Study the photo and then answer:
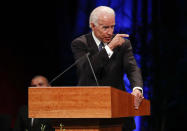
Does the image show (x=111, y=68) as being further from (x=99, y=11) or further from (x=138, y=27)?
(x=138, y=27)

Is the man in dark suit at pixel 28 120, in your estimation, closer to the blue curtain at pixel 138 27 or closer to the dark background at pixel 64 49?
the dark background at pixel 64 49

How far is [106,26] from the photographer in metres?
2.54

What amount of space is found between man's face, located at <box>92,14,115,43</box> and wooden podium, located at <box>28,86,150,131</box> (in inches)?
25.0

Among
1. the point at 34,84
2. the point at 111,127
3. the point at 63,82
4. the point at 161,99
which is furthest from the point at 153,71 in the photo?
the point at 111,127

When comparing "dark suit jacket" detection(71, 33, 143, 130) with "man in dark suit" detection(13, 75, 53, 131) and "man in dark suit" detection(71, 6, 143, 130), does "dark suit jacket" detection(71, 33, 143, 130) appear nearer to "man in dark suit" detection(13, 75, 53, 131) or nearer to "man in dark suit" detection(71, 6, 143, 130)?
"man in dark suit" detection(71, 6, 143, 130)

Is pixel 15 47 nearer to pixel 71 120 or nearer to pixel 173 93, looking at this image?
pixel 173 93

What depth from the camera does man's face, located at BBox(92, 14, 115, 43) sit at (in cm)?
253

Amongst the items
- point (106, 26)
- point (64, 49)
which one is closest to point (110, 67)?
point (106, 26)

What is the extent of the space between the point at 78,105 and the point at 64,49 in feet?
11.3

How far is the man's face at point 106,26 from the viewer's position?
2.53 metres

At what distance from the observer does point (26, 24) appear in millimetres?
5551

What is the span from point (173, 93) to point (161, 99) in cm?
31

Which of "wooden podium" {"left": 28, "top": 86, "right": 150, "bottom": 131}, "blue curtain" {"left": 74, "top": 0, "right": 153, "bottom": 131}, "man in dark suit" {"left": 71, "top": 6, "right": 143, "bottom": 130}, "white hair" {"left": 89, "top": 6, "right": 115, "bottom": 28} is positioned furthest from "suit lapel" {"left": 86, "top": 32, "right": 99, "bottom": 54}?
"blue curtain" {"left": 74, "top": 0, "right": 153, "bottom": 131}

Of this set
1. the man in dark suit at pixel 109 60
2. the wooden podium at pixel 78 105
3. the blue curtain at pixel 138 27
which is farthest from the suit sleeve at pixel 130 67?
the blue curtain at pixel 138 27
